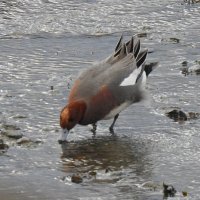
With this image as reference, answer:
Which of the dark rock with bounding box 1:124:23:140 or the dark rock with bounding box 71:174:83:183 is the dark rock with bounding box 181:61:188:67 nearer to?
the dark rock with bounding box 1:124:23:140

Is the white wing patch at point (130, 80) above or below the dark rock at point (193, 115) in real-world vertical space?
above

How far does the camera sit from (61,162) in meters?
8.08

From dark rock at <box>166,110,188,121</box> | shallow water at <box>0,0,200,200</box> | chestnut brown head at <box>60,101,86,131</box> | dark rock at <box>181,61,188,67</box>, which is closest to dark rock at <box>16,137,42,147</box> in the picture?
shallow water at <box>0,0,200,200</box>

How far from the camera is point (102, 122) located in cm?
932

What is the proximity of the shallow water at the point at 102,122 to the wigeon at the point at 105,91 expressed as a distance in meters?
0.17

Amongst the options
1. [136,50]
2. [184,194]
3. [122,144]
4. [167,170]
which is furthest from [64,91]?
[184,194]

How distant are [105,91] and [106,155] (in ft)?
2.69

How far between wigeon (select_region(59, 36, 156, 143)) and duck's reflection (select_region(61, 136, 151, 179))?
19cm

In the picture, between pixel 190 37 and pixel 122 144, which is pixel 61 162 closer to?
pixel 122 144

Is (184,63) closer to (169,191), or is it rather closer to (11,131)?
(11,131)

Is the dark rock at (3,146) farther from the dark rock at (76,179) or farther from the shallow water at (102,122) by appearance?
the dark rock at (76,179)

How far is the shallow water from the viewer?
7605 mm

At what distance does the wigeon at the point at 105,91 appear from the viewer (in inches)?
342

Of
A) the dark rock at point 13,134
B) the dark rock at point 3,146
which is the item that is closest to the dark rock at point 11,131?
the dark rock at point 13,134
